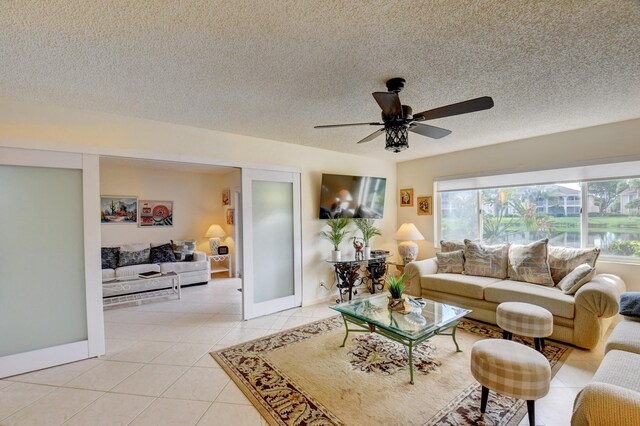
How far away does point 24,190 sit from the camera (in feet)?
8.51

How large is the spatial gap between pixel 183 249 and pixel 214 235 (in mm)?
870

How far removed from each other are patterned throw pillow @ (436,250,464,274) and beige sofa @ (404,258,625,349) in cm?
12

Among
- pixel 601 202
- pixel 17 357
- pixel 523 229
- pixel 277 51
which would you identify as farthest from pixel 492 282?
pixel 17 357

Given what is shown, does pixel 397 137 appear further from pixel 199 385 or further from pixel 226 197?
pixel 226 197

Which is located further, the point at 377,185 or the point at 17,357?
the point at 377,185

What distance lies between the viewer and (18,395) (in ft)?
7.34

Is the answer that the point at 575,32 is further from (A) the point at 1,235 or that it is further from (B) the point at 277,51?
(A) the point at 1,235

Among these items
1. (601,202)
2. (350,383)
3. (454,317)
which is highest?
(601,202)

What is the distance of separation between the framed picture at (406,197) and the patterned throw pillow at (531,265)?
2.08 metres

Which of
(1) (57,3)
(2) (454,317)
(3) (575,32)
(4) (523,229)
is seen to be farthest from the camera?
(4) (523,229)

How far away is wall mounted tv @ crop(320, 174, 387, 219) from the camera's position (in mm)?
4484

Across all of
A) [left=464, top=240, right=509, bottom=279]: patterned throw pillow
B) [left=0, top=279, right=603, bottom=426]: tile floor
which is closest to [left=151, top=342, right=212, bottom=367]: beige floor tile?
[left=0, top=279, right=603, bottom=426]: tile floor

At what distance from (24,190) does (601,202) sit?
250 inches

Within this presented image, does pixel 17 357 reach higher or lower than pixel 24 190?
lower
